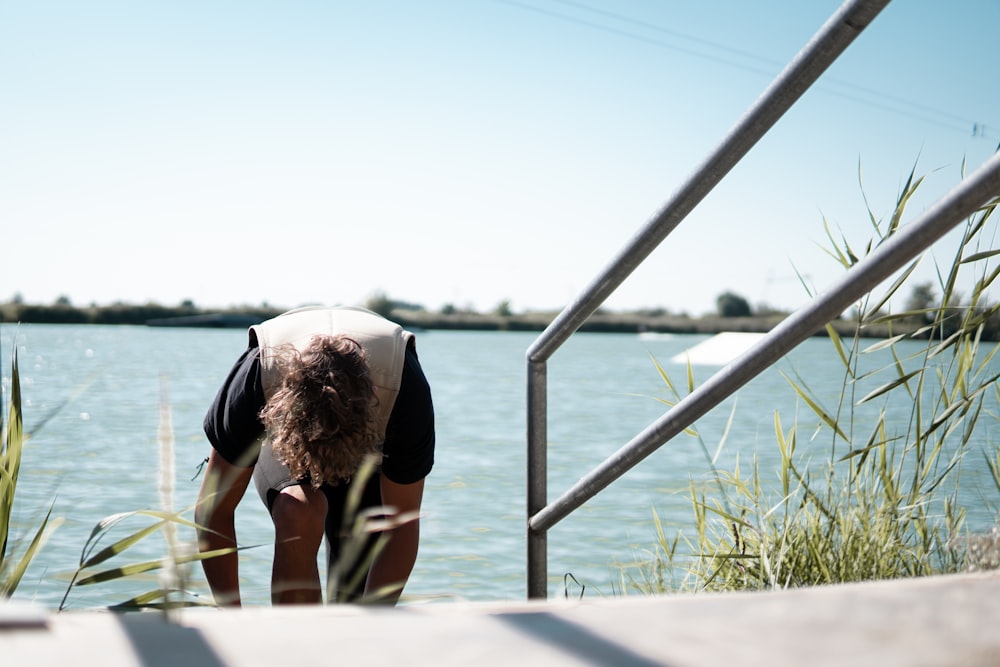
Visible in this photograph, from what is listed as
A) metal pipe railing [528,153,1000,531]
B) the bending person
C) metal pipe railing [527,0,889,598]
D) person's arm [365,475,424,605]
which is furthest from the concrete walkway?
person's arm [365,475,424,605]

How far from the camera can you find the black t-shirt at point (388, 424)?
7.54 ft

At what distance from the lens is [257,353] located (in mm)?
2348

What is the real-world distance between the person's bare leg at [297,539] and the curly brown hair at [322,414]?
0.15ft

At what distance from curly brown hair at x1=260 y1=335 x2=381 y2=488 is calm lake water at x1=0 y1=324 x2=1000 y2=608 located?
264mm

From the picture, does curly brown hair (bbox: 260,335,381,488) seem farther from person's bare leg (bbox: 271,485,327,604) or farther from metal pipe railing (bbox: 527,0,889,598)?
metal pipe railing (bbox: 527,0,889,598)

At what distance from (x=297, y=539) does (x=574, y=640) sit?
1224 millimetres

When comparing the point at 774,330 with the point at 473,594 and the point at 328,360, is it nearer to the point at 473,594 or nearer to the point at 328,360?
the point at 328,360

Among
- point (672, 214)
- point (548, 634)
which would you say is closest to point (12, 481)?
point (548, 634)

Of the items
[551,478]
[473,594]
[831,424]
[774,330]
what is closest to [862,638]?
[774,330]

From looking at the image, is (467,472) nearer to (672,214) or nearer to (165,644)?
(672,214)

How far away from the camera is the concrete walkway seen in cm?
87

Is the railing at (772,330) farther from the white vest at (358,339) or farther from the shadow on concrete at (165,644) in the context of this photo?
the shadow on concrete at (165,644)

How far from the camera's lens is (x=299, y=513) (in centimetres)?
211

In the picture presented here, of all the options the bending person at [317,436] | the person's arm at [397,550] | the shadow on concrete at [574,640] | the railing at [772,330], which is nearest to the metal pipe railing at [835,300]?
the railing at [772,330]
